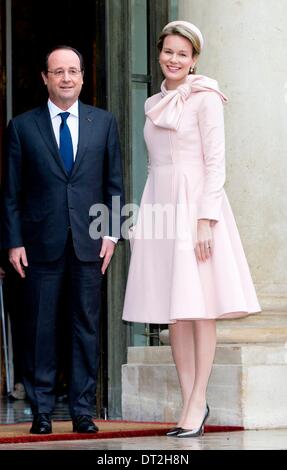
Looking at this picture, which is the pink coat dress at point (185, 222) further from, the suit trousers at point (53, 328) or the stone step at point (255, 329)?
the stone step at point (255, 329)

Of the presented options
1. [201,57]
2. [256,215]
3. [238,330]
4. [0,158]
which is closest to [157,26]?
[201,57]

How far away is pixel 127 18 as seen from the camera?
8.88m

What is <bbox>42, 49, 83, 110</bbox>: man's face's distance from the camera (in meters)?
7.02

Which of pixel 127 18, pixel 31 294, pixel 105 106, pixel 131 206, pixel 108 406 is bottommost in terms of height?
pixel 108 406

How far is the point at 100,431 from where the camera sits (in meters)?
7.15

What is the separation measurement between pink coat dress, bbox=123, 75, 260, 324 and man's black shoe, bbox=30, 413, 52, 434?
0.65 metres

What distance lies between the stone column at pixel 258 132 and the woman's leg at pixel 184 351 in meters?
1.06

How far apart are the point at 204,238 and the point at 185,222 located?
0.45 ft

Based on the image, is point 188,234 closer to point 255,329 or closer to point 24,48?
point 255,329

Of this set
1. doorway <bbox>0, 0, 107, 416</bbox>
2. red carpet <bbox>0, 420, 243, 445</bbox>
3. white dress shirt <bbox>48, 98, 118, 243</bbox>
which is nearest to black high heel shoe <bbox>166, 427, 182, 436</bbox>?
red carpet <bbox>0, 420, 243, 445</bbox>

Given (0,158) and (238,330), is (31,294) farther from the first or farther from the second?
(0,158)

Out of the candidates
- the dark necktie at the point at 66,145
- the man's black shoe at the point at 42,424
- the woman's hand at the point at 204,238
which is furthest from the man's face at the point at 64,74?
the man's black shoe at the point at 42,424

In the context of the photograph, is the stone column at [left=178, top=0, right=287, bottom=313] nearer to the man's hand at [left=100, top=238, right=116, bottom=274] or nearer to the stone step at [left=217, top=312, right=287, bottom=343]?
the stone step at [left=217, top=312, right=287, bottom=343]

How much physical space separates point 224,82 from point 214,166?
4.30 feet
